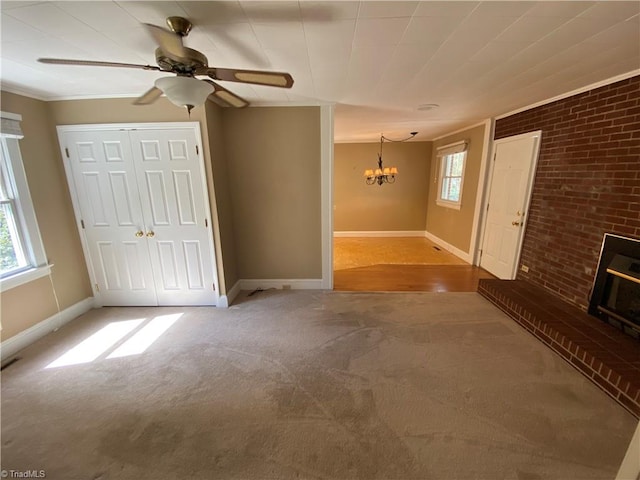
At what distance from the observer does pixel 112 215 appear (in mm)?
2986

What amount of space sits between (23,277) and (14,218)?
57 centimetres

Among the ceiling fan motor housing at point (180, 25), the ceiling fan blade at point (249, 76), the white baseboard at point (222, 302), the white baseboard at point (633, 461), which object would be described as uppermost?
the ceiling fan motor housing at point (180, 25)

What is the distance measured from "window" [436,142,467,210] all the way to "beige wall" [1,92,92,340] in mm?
6007

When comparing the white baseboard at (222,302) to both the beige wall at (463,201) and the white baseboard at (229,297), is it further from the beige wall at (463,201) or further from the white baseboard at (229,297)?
the beige wall at (463,201)

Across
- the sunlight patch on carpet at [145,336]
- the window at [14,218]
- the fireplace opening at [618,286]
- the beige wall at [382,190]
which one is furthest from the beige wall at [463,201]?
the window at [14,218]

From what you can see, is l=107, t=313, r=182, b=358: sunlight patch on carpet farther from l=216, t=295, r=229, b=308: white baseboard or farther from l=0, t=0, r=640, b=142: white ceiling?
l=0, t=0, r=640, b=142: white ceiling

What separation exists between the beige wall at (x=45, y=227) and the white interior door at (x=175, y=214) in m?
0.84

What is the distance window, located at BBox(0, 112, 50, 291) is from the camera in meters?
2.37

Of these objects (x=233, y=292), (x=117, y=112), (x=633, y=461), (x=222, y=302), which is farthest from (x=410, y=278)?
(x=117, y=112)

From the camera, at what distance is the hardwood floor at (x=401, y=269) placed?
381cm

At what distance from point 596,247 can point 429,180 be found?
441cm

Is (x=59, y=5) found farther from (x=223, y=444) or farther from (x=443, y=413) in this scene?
(x=443, y=413)

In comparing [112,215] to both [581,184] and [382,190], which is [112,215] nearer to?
[581,184]

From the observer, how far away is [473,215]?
473 centimetres
